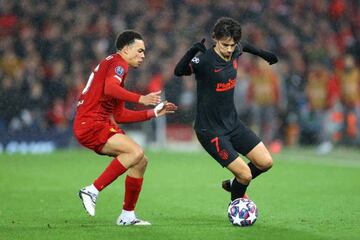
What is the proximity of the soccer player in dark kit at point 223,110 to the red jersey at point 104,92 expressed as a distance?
618 millimetres

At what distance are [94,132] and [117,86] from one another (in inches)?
26.0

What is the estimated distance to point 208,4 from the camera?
27.3 metres

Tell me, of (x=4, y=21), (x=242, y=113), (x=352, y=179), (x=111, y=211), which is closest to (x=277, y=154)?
(x=242, y=113)

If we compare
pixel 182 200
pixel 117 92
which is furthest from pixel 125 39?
pixel 182 200

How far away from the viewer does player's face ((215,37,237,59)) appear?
9.55 m

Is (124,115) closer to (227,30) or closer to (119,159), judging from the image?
(119,159)

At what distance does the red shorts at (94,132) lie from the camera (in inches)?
379

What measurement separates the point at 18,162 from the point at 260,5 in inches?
455

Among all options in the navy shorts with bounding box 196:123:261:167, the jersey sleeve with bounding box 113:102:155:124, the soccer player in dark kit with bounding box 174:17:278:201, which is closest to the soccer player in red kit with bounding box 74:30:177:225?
the jersey sleeve with bounding box 113:102:155:124

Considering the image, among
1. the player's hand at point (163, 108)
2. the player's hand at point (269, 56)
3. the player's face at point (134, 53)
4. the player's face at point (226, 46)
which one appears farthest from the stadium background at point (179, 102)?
the player's face at point (226, 46)

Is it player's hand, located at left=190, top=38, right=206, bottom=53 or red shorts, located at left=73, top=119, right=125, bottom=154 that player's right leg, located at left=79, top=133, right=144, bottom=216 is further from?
player's hand, located at left=190, top=38, right=206, bottom=53

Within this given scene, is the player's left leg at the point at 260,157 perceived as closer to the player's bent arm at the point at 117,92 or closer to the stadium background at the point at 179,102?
the stadium background at the point at 179,102

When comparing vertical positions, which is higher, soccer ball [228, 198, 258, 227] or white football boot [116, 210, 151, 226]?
soccer ball [228, 198, 258, 227]

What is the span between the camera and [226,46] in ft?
31.4
